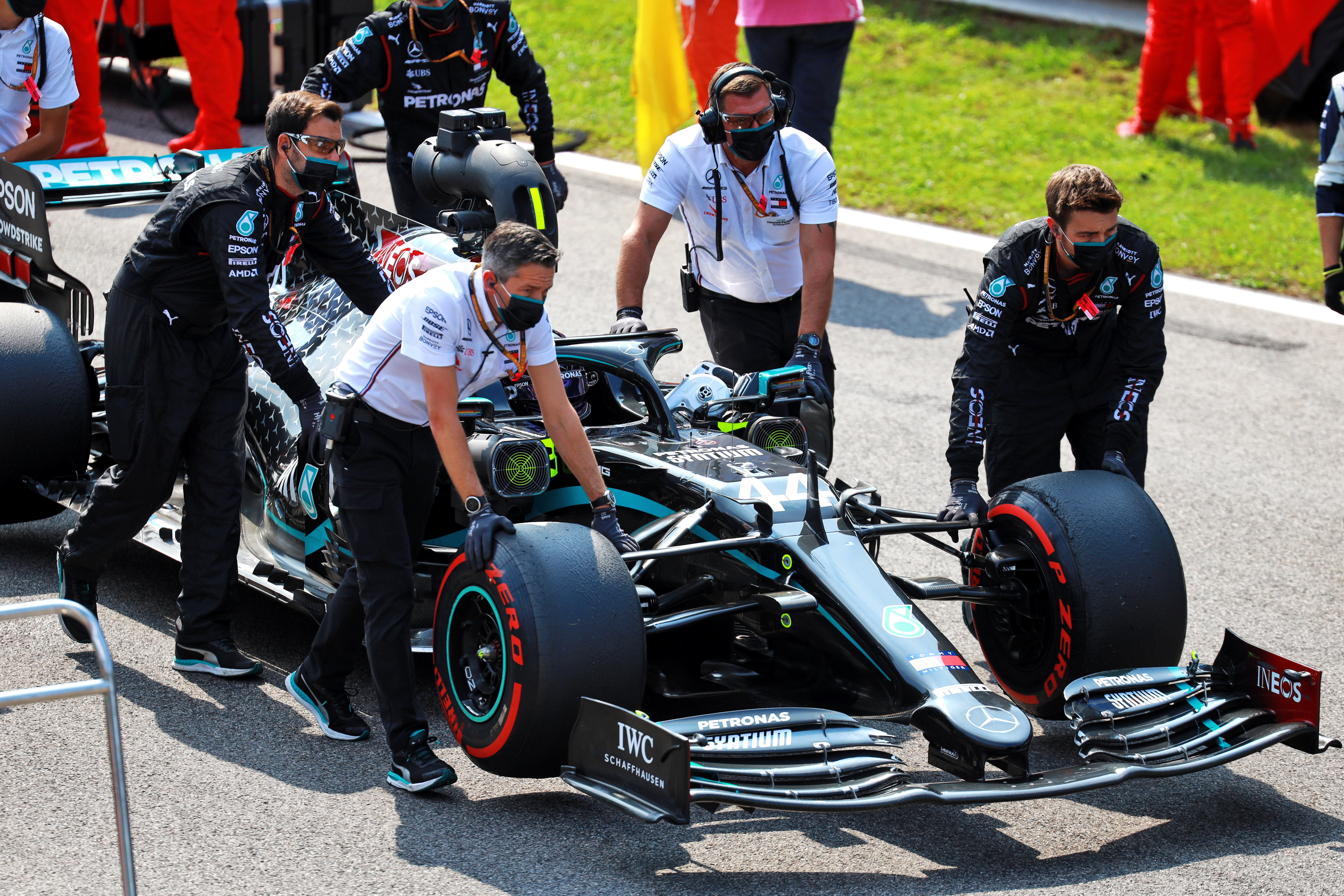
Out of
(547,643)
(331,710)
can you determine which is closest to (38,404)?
(331,710)

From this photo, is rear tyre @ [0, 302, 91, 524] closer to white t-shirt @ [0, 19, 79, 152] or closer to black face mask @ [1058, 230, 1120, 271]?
white t-shirt @ [0, 19, 79, 152]

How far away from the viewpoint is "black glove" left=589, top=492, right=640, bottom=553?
4.99 metres

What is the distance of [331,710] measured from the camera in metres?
5.23

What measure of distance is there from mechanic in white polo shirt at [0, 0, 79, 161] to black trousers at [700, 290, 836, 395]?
3.48 m

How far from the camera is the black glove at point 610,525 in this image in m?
4.99

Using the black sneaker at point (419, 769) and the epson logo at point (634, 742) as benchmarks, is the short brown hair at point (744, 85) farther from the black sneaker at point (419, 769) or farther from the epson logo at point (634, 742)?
the epson logo at point (634, 742)

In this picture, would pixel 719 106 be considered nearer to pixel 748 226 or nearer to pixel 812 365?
pixel 748 226

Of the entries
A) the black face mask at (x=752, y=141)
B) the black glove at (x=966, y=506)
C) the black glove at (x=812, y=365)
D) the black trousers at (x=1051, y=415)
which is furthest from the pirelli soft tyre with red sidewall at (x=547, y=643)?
the black face mask at (x=752, y=141)

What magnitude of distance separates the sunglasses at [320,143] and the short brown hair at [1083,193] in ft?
8.22

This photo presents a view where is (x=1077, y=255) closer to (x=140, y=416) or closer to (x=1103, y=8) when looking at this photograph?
(x=140, y=416)

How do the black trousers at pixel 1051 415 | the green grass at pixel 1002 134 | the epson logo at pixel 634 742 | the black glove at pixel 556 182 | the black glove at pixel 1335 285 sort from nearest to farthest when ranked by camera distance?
the epson logo at pixel 634 742
the black trousers at pixel 1051 415
the black glove at pixel 1335 285
the black glove at pixel 556 182
the green grass at pixel 1002 134

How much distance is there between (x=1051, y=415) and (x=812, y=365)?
3.24 ft

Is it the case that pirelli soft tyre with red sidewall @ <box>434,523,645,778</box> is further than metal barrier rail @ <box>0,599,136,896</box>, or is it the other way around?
pirelli soft tyre with red sidewall @ <box>434,523,645,778</box>

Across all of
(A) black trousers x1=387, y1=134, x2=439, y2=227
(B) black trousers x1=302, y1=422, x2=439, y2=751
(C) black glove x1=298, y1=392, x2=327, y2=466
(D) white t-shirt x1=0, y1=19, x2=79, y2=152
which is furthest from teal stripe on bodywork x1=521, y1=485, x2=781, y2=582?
(D) white t-shirt x1=0, y1=19, x2=79, y2=152
